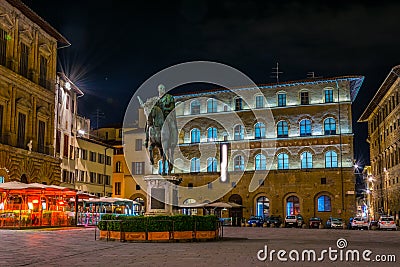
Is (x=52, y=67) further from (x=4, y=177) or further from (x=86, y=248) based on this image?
(x=86, y=248)

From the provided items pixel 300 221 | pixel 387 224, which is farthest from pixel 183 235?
pixel 300 221

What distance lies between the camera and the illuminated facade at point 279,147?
55.8 metres

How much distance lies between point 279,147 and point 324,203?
25.9ft

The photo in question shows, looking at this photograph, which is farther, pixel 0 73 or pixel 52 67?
pixel 52 67

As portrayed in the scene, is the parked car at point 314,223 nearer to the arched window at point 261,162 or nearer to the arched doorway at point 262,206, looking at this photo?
the arched doorway at point 262,206

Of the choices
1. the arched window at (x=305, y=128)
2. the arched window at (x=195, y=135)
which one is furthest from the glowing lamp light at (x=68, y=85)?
the arched window at (x=305, y=128)

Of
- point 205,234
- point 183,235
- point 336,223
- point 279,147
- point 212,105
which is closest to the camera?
point 183,235

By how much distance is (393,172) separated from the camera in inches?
2288

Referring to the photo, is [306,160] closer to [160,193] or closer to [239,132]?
[239,132]

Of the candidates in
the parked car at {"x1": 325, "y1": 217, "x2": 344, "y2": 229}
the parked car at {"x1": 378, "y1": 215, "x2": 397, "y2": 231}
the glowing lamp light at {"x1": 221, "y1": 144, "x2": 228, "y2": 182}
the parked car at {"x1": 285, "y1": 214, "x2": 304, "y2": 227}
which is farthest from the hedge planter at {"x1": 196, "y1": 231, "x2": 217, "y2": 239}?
the glowing lamp light at {"x1": 221, "y1": 144, "x2": 228, "y2": 182}

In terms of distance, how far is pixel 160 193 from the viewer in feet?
72.4

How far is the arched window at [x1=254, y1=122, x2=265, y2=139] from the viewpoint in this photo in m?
59.8

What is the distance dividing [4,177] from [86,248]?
19124 millimetres

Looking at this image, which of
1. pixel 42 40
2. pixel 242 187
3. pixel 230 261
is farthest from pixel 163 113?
pixel 242 187
